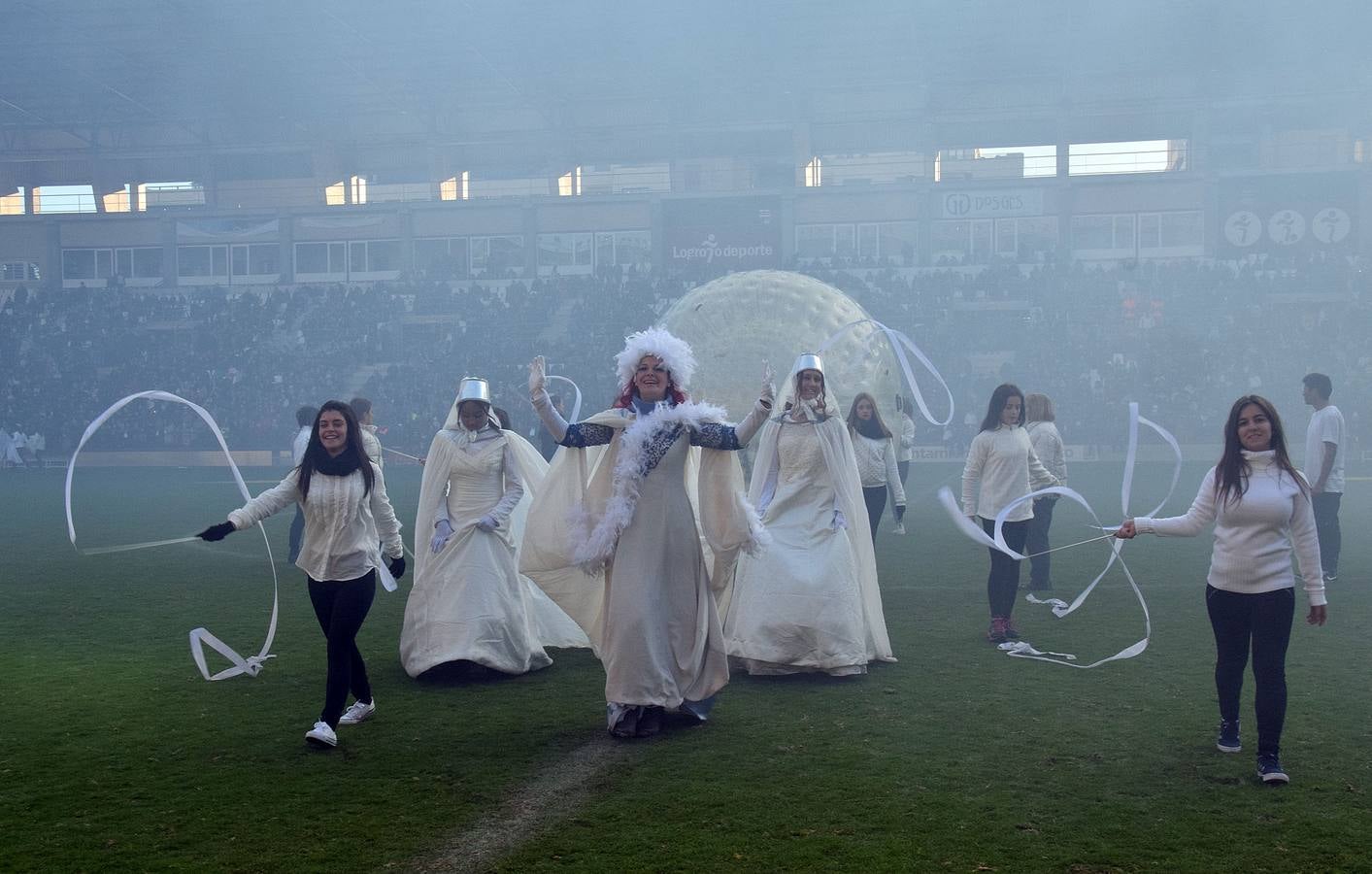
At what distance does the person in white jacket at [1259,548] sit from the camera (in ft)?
16.0

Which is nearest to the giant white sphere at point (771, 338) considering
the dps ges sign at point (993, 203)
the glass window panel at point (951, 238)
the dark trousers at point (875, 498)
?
the dark trousers at point (875, 498)

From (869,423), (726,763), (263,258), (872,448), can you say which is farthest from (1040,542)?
(263,258)

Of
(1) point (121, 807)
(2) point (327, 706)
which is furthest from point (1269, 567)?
(1) point (121, 807)

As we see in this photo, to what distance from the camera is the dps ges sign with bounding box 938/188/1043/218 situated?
33.7 metres

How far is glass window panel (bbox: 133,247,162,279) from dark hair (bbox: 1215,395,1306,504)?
38.0 m

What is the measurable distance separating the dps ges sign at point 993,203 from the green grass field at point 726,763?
26.1m

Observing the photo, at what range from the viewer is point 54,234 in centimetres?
3878

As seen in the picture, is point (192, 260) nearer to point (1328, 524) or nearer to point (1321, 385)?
point (1321, 385)

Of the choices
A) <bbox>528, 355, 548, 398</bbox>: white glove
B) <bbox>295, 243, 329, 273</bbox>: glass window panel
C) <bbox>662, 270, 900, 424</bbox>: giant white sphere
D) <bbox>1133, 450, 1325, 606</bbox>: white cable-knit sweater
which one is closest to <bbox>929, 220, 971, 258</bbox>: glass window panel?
<bbox>295, 243, 329, 273</bbox>: glass window panel

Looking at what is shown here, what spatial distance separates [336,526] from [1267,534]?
145 inches

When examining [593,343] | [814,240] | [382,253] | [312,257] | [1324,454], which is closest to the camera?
[1324,454]

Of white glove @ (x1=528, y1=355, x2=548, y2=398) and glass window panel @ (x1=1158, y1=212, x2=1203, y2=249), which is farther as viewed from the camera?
glass window panel @ (x1=1158, y1=212, x2=1203, y2=249)

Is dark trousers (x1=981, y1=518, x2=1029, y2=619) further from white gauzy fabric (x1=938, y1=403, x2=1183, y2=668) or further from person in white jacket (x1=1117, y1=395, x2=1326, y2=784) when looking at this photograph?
person in white jacket (x1=1117, y1=395, x2=1326, y2=784)

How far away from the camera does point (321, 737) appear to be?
542 cm
